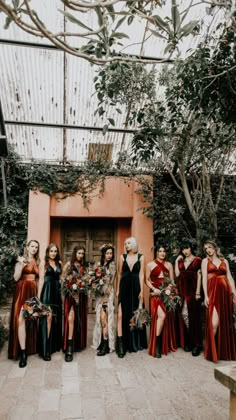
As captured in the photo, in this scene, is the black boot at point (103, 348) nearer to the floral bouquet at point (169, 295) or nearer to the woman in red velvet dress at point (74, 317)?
the woman in red velvet dress at point (74, 317)

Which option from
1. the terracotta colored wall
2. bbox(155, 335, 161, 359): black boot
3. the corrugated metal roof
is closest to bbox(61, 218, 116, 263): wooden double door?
the terracotta colored wall

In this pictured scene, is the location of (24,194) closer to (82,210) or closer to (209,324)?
(82,210)

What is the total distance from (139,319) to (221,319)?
1142mm

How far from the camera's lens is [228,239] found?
6.99 metres

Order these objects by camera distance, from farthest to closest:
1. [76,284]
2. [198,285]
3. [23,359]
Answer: [198,285] → [76,284] → [23,359]

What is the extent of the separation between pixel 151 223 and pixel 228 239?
192cm

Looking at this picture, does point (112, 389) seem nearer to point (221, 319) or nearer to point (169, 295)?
point (169, 295)

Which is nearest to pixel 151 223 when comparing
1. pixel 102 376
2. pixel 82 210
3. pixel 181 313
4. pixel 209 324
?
pixel 82 210

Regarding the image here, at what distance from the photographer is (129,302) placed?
177 inches

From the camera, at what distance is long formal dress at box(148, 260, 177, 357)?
4.36 meters

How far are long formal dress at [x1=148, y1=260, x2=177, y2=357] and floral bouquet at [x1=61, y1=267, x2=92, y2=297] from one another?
1.02 metres

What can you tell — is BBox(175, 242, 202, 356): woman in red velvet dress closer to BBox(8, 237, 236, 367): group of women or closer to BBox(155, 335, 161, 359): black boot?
BBox(8, 237, 236, 367): group of women

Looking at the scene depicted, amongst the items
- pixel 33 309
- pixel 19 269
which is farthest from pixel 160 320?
pixel 19 269

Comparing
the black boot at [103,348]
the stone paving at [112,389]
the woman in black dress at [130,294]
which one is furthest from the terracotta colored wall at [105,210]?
the stone paving at [112,389]
